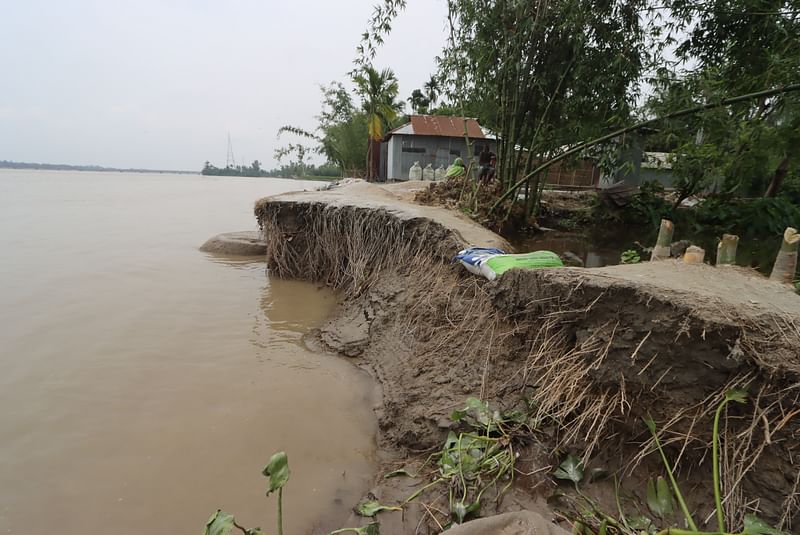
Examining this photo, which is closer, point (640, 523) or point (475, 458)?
point (640, 523)

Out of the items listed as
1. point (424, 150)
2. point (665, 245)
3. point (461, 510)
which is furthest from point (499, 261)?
point (424, 150)

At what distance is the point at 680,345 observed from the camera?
156 cm

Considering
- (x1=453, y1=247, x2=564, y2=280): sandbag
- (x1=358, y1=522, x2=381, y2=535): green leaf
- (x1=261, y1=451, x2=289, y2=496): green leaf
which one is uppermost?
(x1=453, y1=247, x2=564, y2=280): sandbag

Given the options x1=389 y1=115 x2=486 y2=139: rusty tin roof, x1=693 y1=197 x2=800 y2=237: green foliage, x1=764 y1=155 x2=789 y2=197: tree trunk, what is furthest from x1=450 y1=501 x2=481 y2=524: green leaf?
x1=389 y1=115 x2=486 y2=139: rusty tin roof

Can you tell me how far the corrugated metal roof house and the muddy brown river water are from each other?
41.2 ft

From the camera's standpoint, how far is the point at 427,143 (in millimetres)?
16641

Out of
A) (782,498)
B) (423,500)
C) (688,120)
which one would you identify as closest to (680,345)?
(782,498)

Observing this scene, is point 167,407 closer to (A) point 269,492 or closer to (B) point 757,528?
(A) point 269,492

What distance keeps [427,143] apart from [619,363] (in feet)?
52.7

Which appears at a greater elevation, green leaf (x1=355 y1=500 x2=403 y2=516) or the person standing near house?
the person standing near house

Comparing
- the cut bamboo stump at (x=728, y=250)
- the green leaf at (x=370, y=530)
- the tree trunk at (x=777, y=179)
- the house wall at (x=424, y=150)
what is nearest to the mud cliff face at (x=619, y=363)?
the cut bamboo stump at (x=728, y=250)

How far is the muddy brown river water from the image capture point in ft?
6.29

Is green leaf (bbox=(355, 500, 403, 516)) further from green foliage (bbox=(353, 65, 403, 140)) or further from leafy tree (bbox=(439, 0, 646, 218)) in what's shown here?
green foliage (bbox=(353, 65, 403, 140))

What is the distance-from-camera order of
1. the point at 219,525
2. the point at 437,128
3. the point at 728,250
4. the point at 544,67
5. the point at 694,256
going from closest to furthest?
the point at 219,525
the point at 694,256
the point at 728,250
the point at 544,67
the point at 437,128
